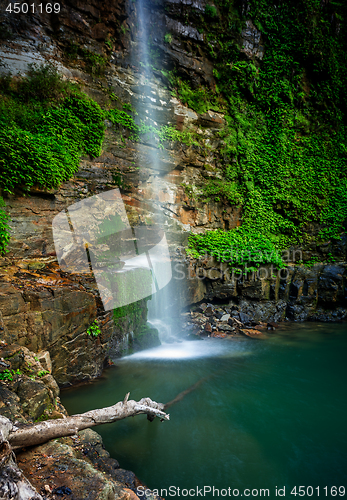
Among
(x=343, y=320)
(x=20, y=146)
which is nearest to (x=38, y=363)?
(x=20, y=146)

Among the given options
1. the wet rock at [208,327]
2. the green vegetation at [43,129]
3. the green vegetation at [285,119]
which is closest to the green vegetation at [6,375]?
the green vegetation at [43,129]

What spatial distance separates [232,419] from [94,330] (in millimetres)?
3293

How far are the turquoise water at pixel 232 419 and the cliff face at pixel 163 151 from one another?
1.23 metres

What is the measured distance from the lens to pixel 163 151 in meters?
10.1

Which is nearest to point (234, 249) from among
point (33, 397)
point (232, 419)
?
point (232, 419)

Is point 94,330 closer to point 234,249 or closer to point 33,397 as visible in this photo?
point 33,397

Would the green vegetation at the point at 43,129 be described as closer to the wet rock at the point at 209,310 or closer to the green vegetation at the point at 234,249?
the green vegetation at the point at 234,249

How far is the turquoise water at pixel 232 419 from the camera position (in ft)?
10.6

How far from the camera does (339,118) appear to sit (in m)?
12.2

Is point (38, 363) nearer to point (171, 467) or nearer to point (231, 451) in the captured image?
point (171, 467)

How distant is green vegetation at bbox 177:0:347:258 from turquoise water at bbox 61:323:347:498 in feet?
21.4

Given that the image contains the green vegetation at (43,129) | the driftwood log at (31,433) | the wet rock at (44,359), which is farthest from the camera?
the green vegetation at (43,129)

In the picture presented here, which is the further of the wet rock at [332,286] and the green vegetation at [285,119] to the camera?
the green vegetation at [285,119]

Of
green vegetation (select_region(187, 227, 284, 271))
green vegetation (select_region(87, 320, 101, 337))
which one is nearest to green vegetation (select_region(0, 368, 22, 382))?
green vegetation (select_region(87, 320, 101, 337))
